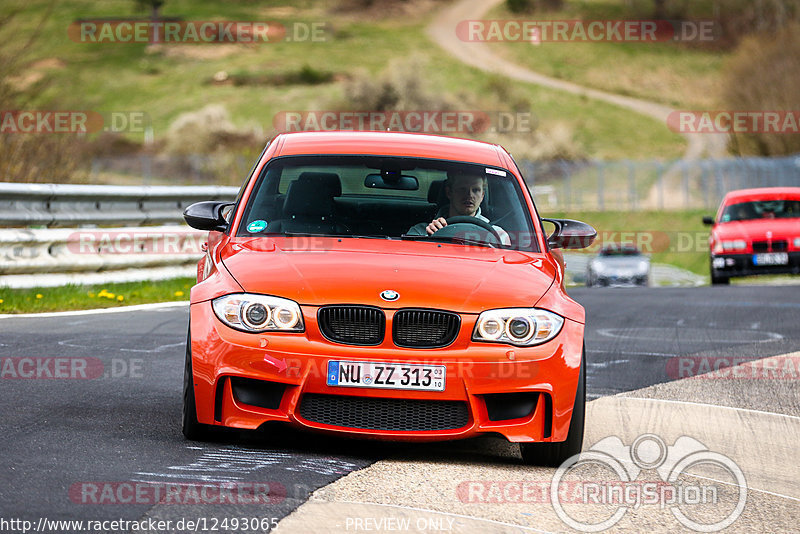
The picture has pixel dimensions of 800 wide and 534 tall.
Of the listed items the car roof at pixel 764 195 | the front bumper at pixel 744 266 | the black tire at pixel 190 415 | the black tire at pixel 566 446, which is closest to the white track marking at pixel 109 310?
the black tire at pixel 190 415

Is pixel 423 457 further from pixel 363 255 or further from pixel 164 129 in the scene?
pixel 164 129

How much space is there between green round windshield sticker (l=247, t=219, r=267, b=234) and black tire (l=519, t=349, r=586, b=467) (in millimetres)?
1921

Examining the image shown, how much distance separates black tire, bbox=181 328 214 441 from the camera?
6316 mm

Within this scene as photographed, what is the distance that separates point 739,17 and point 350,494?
119m

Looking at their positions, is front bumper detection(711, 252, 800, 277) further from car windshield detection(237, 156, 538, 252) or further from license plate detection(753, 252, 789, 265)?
car windshield detection(237, 156, 538, 252)

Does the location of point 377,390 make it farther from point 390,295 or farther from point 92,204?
point 92,204

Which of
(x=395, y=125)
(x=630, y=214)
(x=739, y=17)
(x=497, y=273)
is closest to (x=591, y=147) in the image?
(x=395, y=125)

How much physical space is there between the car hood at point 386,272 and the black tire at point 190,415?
48 cm

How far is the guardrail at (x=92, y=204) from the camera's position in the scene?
1325 centimetres

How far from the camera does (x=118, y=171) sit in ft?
186

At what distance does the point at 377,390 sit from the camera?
19.8ft

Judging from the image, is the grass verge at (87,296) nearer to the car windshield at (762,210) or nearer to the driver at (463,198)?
the driver at (463,198)

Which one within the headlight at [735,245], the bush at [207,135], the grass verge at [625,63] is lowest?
the headlight at [735,245]

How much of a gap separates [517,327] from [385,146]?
2034mm
